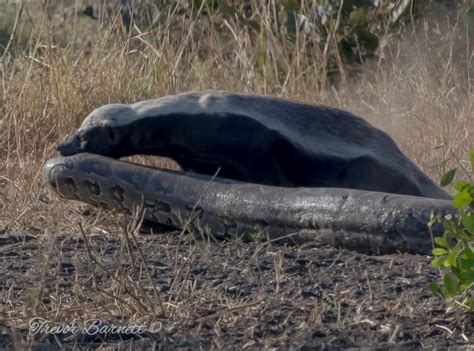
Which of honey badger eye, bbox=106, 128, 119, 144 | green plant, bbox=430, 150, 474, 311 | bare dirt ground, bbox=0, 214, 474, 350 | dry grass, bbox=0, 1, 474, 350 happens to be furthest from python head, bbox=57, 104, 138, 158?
green plant, bbox=430, 150, 474, 311

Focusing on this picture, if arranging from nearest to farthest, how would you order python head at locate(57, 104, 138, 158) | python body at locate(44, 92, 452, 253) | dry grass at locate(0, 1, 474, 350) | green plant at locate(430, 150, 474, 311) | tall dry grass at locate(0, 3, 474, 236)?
green plant at locate(430, 150, 474, 311) < python body at locate(44, 92, 452, 253) < python head at locate(57, 104, 138, 158) < dry grass at locate(0, 1, 474, 350) < tall dry grass at locate(0, 3, 474, 236)

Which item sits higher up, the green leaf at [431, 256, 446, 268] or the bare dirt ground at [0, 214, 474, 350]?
the green leaf at [431, 256, 446, 268]

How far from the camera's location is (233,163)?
4.69 meters

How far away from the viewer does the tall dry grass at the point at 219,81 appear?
596 centimetres

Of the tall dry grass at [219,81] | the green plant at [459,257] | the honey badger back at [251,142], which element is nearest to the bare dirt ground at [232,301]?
the green plant at [459,257]

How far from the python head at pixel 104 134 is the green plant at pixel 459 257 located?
1.83m

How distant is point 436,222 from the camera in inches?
152

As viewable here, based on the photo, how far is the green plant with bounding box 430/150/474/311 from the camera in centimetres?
314

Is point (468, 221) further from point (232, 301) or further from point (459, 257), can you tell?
point (232, 301)

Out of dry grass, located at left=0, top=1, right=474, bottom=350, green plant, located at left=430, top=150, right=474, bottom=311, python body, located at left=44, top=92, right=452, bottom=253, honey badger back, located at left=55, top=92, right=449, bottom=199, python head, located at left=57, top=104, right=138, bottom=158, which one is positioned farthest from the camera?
dry grass, located at left=0, top=1, right=474, bottom=350

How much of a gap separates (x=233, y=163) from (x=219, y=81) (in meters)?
2.62

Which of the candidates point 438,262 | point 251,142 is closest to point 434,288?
point 438,262

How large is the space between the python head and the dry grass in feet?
0.92

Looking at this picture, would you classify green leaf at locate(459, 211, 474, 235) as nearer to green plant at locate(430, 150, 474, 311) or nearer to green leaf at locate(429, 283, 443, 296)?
green plant at locate(430, 150, 474, 311)
